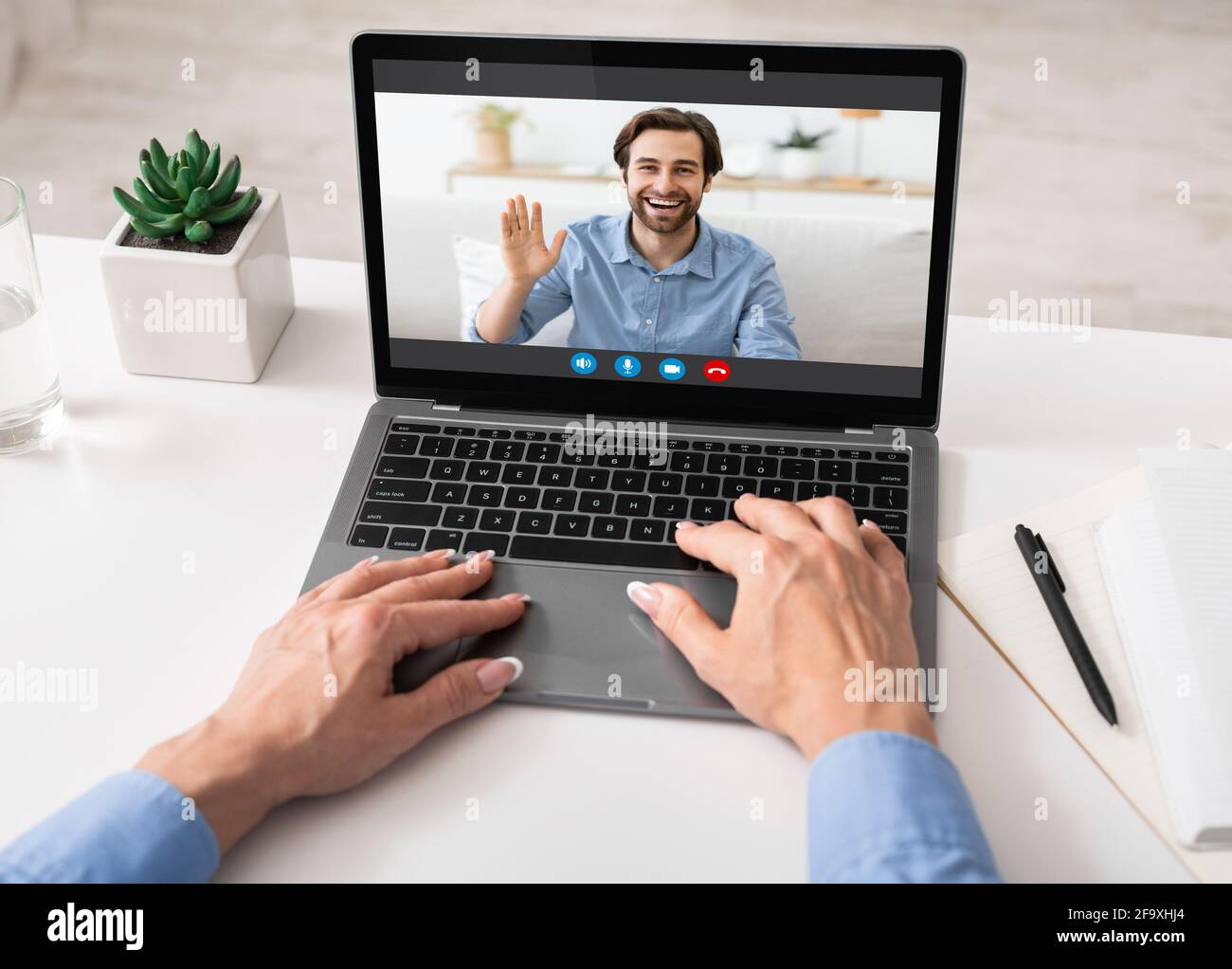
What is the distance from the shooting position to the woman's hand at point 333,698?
0.78 metres

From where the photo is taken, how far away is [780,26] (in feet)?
11.4

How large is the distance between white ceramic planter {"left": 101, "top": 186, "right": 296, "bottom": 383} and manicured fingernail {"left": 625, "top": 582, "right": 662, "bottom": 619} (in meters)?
0.50

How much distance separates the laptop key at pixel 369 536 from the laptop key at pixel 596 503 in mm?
166

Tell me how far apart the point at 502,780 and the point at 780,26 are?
309 cm

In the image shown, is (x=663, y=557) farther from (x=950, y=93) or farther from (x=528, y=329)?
(x=950, y=93)

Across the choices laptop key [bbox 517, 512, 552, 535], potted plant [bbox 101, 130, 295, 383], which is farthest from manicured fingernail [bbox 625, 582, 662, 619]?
potted plant [bbox 101, 130, 295, 383]

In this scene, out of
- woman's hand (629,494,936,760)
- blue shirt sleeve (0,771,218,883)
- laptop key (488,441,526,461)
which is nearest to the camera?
blue shirt sleeve (0,771,218,883)

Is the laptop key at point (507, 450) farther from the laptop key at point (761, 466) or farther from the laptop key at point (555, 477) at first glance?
the laptop key at point (761, 466)

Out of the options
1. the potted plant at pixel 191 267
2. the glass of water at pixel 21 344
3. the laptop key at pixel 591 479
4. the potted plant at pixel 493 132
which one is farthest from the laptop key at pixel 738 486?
the glass of water at pixel 21 344

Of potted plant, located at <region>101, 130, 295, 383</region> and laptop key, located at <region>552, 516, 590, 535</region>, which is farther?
potted plant, located at <region>101, 130, 295, 383</region>

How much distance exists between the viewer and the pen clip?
96 cm

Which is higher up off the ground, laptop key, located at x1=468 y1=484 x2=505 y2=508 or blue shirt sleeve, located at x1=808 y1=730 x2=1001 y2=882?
laptop key, located at x1=468 y1=484 x2=505 y2=508

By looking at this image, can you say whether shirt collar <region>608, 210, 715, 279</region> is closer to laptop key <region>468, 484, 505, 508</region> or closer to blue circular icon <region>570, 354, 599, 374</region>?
blue circular icon <region>570, 354, 599, 374</region>
